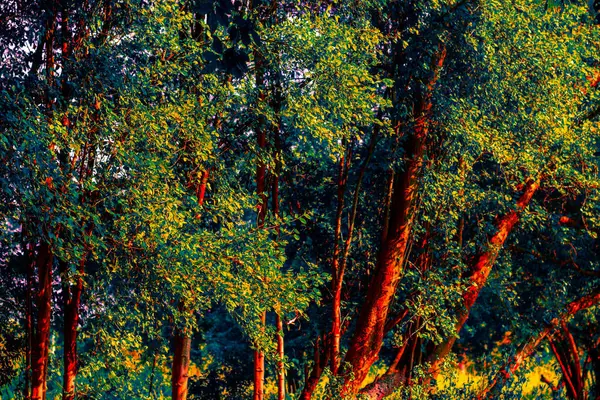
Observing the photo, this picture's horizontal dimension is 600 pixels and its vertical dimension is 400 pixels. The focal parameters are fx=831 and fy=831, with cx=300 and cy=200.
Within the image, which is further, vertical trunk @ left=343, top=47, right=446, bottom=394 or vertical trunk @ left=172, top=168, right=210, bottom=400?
vertical trunk @ left=343, top=47, right=446, bottom=394

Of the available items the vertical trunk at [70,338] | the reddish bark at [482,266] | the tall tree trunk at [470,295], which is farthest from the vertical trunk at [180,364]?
the reddish bark at [482,266]

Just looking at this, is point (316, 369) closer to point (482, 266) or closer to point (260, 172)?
point (482, 266)

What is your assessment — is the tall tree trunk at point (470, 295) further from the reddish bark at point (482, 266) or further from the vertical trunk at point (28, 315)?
the vertical trunk at point (28, 315)

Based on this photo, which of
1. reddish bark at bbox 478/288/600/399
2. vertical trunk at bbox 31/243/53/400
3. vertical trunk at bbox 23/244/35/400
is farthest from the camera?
reddish bark at bbox 478/288/600/399

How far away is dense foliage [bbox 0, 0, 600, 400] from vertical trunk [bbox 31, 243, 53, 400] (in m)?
0.03

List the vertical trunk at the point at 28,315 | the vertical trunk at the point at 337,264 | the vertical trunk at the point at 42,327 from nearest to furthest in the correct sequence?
the vertical trunk at the point at 42,327 → the vertical trunk at the point at 28,315 → the vertical trunk at the point at 337,264

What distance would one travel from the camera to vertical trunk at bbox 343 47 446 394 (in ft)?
47.1

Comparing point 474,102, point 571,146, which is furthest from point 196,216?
point 571,146

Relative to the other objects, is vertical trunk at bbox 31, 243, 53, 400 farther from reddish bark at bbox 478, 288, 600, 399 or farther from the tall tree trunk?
reddish bark at bbox 478, 288, 600, 399

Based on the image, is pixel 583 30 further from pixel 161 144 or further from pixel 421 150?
pixel 161 144

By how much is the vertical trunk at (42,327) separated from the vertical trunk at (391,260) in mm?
5075

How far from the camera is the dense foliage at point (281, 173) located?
10.9 metres

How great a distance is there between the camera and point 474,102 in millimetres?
14125

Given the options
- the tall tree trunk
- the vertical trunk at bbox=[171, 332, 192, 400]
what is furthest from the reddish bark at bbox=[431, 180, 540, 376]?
the vertical trunk at bbox=[171, 332, 192, 400]
